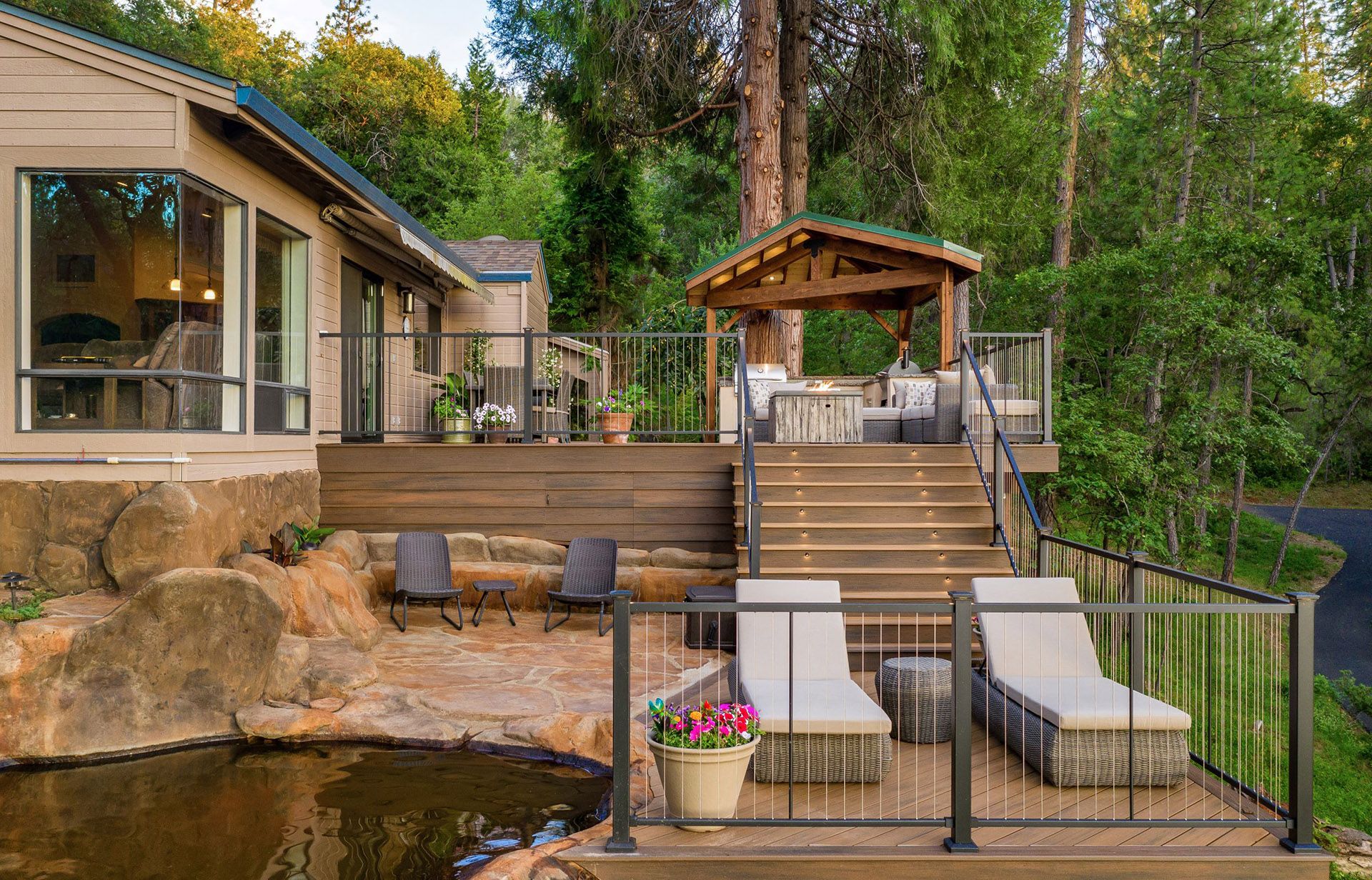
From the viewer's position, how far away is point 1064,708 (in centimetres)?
418

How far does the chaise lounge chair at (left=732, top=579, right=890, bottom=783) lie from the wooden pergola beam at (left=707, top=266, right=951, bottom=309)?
6.21m

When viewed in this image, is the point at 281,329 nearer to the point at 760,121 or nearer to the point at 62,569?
the point at 62,569

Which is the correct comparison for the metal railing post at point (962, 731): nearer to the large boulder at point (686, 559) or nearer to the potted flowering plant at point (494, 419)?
the large boulder at point (686, 559)

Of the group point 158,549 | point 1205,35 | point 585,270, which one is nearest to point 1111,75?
point 1205,35

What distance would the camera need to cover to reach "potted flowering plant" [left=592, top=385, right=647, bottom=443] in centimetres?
1005

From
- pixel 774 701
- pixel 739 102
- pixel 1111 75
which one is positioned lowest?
pixel 774 701

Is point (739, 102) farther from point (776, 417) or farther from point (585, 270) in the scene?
point (585, 270)

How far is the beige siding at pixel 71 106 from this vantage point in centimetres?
637

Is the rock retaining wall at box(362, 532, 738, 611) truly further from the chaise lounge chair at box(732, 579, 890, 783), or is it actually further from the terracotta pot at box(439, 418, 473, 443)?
the chaise lounge chair at box(732, 579, 890, 783)

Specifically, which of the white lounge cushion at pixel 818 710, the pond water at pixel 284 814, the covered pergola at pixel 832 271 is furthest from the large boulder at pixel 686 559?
the white lounge cushion at pixel 818 710

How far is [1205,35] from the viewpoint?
1786 centimetres

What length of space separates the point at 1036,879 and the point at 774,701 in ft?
4.55

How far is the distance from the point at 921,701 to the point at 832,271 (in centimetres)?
882

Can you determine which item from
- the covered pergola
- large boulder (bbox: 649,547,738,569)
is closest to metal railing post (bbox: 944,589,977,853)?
large boulder (bbox: 649,547,738,569)
